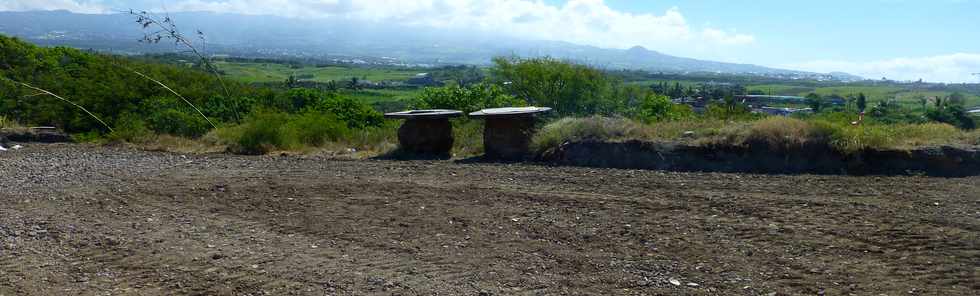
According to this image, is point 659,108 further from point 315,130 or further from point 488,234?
point 488,234

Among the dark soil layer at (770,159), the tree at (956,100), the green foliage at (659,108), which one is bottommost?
the dark soil layer at (770,159)

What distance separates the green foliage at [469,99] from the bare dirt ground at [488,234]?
609 centimetres

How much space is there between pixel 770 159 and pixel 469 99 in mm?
7962

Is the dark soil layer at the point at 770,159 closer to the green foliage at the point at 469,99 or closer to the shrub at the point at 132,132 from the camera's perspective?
the green foliage at the point at 469,99

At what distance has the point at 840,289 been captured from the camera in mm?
5453

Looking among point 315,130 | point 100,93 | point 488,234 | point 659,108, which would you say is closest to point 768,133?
point 488,234

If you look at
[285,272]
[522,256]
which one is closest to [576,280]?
[522,256]

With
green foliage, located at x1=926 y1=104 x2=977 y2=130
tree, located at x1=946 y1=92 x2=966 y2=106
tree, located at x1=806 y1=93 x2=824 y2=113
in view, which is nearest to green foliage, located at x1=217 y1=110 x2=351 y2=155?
tree, located at x1=806 y1=93 x2=824 y2=113

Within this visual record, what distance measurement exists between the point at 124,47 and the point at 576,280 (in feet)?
164

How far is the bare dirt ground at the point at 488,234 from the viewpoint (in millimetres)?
5742

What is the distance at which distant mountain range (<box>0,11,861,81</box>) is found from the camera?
51184 millimetres

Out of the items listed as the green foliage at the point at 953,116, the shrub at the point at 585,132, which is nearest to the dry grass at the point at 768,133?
the shrub at the point at 585,132

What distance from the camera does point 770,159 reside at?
10.4m

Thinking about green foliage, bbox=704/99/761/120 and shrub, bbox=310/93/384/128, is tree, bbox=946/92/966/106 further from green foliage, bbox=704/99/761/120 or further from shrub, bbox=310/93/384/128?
shrub, bbox=310/93/384/128
